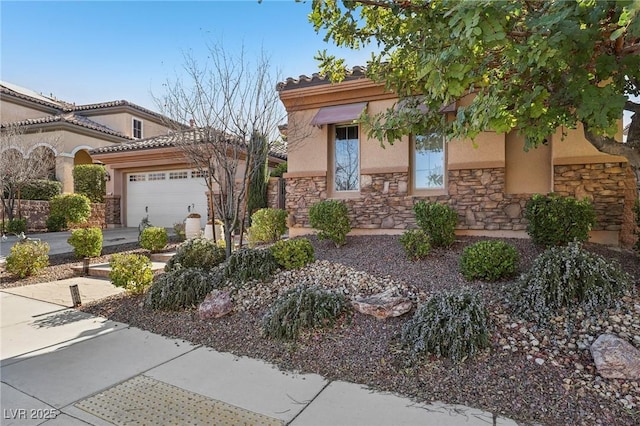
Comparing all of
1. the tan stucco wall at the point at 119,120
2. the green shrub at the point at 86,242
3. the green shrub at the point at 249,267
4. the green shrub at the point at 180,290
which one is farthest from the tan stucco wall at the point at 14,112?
the green shrub at the point at 249,267

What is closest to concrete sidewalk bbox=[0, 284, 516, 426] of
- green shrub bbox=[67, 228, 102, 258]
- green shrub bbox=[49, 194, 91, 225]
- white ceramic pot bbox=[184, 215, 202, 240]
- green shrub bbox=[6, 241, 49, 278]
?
green shrub bbox=[6, 241, 49, 278]

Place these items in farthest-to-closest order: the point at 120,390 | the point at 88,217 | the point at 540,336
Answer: the point at 88,217 < the point at 540,336 < the point at 120,390

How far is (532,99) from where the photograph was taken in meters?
3.38

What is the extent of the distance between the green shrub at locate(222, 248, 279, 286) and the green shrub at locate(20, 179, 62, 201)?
574 inches

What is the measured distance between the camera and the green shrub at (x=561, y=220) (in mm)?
5855

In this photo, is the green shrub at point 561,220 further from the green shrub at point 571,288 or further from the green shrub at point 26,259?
the green shrub at point 26,259

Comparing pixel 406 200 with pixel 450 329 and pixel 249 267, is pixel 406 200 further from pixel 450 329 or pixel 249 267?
pixel 450 329

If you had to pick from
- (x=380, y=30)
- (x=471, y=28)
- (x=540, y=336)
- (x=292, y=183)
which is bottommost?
(x=540, y=336)

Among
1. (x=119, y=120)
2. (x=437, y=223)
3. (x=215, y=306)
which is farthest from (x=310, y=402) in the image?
(x=119, y=120)

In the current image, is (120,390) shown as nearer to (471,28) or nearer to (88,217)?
(471,28)

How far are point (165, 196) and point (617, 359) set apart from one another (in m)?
16.3

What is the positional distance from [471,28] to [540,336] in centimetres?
315

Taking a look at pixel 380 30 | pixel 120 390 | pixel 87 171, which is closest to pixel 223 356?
pixel 120 390

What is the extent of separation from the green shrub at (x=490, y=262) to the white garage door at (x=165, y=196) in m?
11.8
